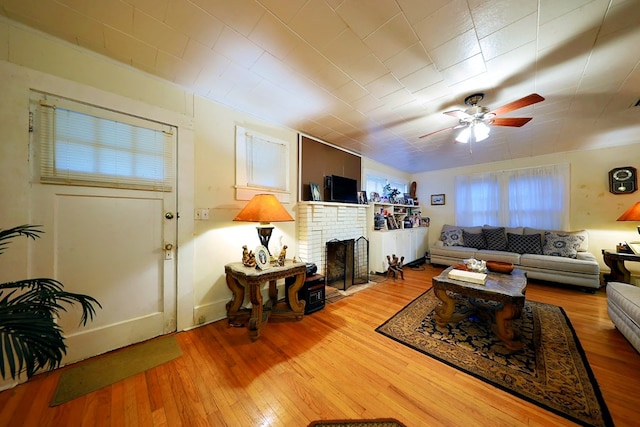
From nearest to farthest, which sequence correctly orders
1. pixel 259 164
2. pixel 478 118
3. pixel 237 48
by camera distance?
pixel 237 48, pixel 478 118, pixel 259 164

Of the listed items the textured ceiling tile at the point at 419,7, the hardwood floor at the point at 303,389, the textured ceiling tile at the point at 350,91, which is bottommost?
the hardwood floor at the point at 303,389

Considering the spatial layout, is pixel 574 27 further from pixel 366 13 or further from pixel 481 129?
pixel 366 13

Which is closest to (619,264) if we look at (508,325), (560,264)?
(560,264)

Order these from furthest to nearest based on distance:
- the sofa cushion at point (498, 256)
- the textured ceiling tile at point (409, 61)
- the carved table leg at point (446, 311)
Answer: the sofa cushion at point (498, 256) < the carved table leg at point (446, 311) < the textured ceiling tile at point (409, 61)

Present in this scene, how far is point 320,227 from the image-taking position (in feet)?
10.7

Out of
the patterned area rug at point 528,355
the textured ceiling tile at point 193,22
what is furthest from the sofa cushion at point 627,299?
the textured ceiling tile at point 193,22

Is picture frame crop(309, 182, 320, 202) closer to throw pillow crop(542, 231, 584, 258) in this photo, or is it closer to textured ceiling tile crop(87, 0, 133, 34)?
textured ceiling tile crop(87, 0, 133, 34)

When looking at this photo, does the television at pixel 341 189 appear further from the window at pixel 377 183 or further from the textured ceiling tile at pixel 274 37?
the textured ceiling tile at pixel 274 37

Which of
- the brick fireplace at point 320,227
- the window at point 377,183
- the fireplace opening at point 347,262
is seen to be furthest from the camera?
the window at point 377,183

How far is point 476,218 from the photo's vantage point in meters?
4.98

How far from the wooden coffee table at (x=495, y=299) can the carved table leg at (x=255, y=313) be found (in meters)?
1.84

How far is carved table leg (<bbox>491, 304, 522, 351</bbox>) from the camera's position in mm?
1858

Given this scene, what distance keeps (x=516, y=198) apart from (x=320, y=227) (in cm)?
437

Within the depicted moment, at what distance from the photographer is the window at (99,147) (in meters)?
A: 1.61
